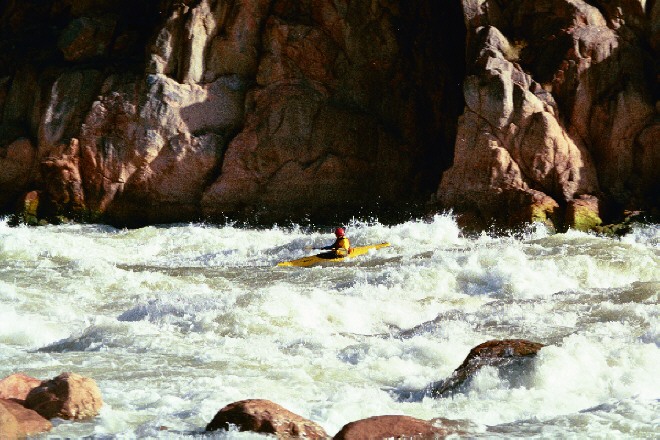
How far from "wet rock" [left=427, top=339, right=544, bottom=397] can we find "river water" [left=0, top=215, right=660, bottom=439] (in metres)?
0.12

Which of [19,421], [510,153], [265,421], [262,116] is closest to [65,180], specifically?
[262,116]

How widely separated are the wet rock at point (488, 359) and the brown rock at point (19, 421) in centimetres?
303

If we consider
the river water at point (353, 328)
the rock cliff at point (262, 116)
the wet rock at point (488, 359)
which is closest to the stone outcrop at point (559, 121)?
the rock cliff at point (262, 116)

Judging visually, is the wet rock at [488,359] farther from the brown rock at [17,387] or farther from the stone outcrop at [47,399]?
the brown rock at [17,387]

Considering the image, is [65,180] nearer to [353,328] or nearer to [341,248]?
[341,248]

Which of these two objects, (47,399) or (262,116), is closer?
(47,399)

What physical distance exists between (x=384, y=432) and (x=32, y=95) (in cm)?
1904

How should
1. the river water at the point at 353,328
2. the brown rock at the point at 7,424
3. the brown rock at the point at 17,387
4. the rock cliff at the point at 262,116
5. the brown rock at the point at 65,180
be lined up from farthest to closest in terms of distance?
the brown rock at the point at 65,180, the rock cliff at the point at 262,116, the river water at the point at 353,328, the brown rock at the point at 17,387, the brown rock at the point at 7,424

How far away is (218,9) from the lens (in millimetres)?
21703

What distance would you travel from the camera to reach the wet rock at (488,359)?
7.70m

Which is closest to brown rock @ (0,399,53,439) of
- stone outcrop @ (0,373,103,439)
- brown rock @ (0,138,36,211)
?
stone outcrop @ (0,373,103,439)

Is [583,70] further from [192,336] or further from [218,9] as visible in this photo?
[192,336]

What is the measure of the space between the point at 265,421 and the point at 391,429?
810 millimetres

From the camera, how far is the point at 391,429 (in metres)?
6.11
